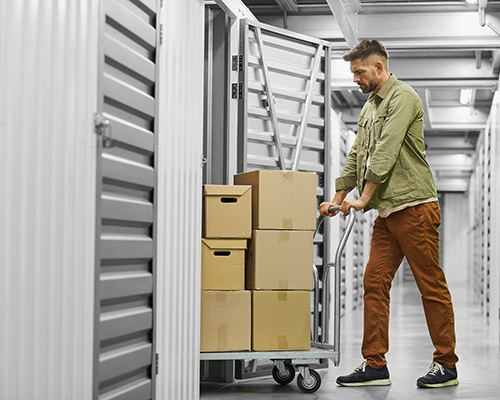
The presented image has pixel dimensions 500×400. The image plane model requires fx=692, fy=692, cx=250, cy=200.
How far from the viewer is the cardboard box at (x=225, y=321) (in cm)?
341

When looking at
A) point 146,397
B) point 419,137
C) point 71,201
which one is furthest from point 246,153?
point 71,201

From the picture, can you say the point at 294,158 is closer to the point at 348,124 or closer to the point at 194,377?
Result: the point at 194,377

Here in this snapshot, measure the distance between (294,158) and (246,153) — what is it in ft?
1.48

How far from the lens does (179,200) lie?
2900 mm

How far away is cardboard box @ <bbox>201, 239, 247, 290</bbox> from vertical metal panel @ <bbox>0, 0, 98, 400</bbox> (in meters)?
1.33

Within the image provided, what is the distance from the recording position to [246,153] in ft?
13.5

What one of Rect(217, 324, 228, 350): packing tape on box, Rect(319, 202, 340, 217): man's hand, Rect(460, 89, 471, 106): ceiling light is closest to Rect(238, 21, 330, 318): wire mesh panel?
Rect(319, 202, 340, 217): man's hand

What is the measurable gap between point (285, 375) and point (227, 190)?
44.4 inches

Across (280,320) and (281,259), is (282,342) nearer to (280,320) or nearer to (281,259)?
(280,320)

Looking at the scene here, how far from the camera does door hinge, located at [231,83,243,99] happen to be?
4113 millimetres

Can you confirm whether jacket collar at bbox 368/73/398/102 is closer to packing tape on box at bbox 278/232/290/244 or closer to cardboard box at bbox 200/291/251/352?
packing tape on box at bbox 278/232/290/244

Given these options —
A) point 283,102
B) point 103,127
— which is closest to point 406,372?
point 283,102

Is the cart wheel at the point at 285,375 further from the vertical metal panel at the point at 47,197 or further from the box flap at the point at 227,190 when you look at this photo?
the vertical metal panel at the point at 47,197

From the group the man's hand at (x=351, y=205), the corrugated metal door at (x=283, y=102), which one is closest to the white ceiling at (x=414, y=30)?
the corrugated metal door at (x=283, y=102)
